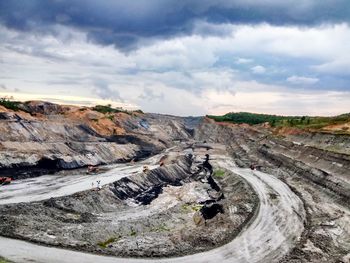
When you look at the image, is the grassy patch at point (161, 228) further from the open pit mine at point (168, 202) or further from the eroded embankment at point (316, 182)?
the eroded embankment at point (316, 182)

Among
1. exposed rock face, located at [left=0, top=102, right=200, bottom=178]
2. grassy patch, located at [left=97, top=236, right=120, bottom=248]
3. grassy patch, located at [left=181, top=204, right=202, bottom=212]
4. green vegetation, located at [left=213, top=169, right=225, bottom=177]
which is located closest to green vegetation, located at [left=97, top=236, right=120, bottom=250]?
grassy patch, located at [left=97, top=236, right=120, bottom=248]

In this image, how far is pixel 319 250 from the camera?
126 feet

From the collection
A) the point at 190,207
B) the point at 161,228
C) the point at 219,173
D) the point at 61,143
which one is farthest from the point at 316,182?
the point at 61,143

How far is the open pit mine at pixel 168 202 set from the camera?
37250 mm

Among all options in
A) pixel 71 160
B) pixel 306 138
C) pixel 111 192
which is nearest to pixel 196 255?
pixel 111 192

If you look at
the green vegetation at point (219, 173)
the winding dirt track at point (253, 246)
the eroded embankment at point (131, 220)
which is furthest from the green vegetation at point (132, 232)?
the green vegetation at point (219, 173)

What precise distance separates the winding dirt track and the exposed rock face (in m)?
44.4

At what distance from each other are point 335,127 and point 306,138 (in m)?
8.76

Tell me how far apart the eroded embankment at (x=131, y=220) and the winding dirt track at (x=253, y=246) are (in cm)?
111

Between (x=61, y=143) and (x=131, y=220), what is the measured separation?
193 ft

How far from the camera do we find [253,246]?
3919cm

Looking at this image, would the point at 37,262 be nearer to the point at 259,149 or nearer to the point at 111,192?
the point at 111,192

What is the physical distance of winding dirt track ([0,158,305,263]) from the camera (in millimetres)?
34169

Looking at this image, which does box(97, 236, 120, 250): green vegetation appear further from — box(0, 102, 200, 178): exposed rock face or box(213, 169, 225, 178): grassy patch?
box(213, 169, 225, 178): grassy patch
